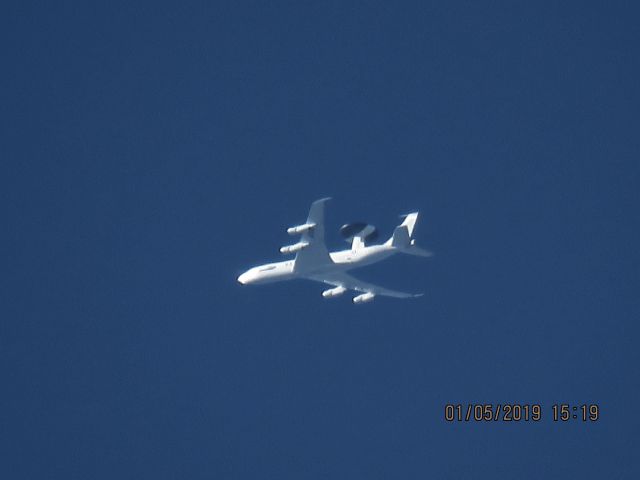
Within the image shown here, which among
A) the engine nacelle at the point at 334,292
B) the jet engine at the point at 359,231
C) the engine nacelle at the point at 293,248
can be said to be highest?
the engine nacelle at the point at 334,292

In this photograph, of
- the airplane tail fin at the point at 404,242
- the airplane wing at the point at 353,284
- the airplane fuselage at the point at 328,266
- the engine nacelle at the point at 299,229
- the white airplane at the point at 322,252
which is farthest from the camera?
the airplane wing at the point at 353,284

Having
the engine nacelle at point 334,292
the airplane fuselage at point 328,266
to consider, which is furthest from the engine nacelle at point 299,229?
the engine nacelle at point 334,292

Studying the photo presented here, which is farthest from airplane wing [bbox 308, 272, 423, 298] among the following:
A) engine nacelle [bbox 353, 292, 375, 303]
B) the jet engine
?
the jet engine

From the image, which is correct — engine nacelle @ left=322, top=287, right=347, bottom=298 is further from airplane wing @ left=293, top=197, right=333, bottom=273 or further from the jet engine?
the jet engine

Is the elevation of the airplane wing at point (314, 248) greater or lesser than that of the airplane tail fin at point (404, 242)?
lesser

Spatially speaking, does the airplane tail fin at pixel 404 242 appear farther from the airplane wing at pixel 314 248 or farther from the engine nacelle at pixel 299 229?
the engine nacelle at pixel 299 229

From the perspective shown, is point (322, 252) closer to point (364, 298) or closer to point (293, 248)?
point (293, 248)

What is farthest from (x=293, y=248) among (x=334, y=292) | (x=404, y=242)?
(x=334, y=292)

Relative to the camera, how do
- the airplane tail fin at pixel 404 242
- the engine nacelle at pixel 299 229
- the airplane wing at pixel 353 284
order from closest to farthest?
1. the engine nacelle at pixel 299 229
2. the airplane tail fin at pixel 404 242
3. the airplane wing at pixel 353 284
